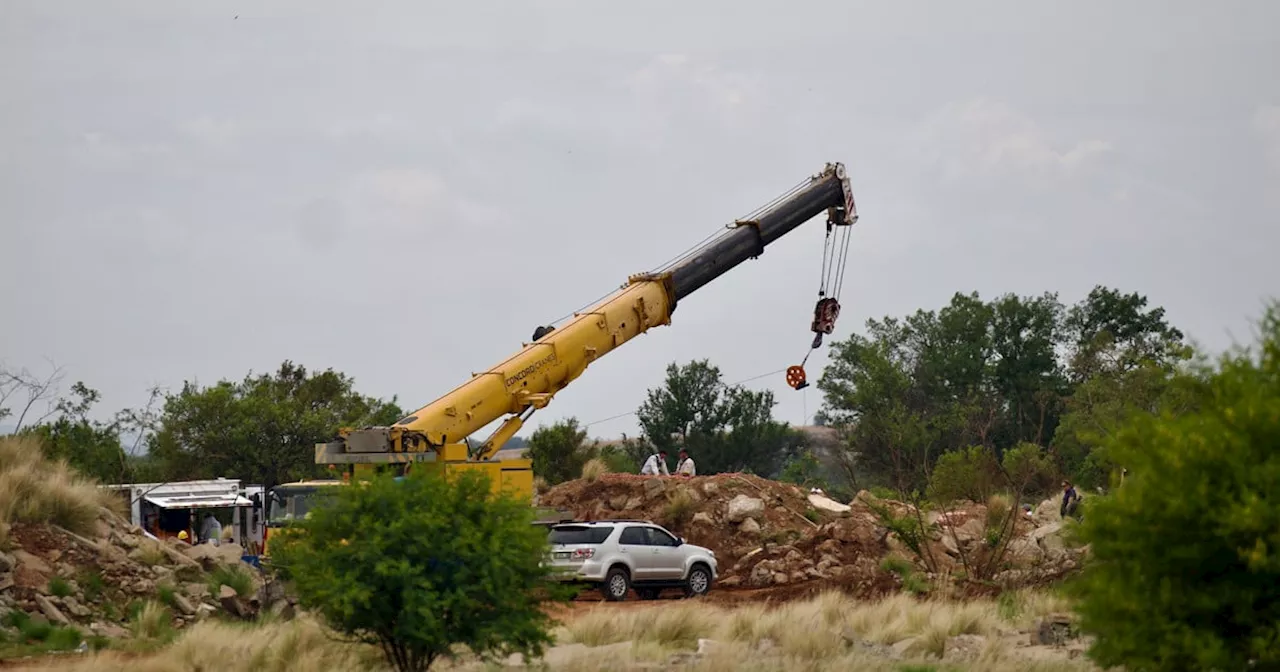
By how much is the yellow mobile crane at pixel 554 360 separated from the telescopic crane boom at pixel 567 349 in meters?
0.02

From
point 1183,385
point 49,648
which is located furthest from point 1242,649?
point 49,648

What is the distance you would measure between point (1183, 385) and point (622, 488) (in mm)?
25492

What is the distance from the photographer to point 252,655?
58.6 ft

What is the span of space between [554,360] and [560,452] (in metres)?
24.0

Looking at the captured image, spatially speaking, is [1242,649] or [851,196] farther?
[851,196]

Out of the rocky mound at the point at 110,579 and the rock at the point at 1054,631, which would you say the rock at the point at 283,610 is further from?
the rock at the point at 1054,631

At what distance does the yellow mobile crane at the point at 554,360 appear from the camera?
25.6 m

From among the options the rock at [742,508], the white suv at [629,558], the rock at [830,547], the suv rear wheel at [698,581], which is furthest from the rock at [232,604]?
the rock at [742,508]

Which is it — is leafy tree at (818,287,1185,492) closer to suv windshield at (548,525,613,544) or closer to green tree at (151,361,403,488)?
green tree at (151,361,403,488)

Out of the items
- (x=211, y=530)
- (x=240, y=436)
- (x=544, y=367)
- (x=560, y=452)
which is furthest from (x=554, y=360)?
(x=240, y=436)

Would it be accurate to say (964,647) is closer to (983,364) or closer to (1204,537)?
(1204,537)

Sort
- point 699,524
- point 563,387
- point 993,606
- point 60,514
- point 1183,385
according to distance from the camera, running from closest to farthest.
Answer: point 1183,385 → point 993,606 → point 60,514 → point 563,387 → point 699,524

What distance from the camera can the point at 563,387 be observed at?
28.5 meters

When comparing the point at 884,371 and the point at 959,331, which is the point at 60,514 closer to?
the point at 884,371
